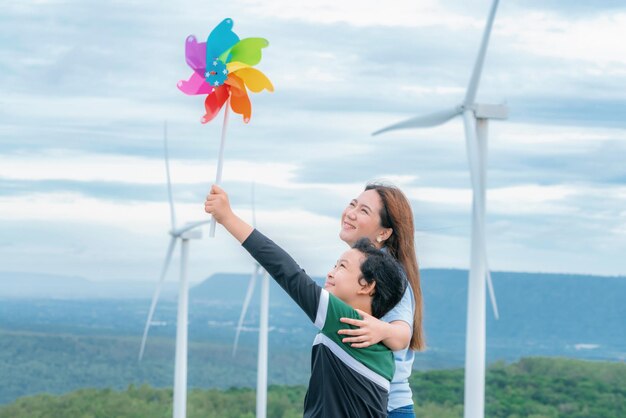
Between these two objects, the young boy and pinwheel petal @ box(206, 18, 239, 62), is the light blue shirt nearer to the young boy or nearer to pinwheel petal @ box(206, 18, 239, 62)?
the young boy

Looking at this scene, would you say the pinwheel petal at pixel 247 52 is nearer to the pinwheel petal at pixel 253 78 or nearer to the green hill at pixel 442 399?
the pinwheel petal at pixel 253 78

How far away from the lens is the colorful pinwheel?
5773 millimetres

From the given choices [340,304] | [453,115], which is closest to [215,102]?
[340,304]

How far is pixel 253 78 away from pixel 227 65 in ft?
0.46

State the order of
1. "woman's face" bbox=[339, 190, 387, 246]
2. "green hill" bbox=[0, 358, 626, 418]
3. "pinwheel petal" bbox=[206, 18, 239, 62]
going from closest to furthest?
"pinwheel petal" bbox=[206, 18, 239, 62] < "woman's face" bbox=[339, 190, 387, 246] < "green hill" bbox=[0, 358, 626, 418]

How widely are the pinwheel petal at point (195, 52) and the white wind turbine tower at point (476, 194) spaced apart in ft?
40.6

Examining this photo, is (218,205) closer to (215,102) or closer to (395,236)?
(215,102)

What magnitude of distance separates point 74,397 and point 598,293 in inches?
2411

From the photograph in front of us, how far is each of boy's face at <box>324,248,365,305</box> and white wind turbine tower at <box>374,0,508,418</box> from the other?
12.6m

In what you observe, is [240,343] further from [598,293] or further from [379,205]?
[379,205]

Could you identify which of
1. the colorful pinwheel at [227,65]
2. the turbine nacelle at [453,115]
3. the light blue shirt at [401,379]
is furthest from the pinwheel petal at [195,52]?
the turbine nacelle at [453,115]

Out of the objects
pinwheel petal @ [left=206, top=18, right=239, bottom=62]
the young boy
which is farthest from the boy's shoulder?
pinwheel petal @ [left=206, top=18, right=239, bottom=62]

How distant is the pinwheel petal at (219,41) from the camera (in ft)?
18.9

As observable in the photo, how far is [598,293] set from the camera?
120 metres
